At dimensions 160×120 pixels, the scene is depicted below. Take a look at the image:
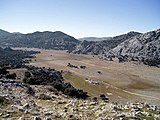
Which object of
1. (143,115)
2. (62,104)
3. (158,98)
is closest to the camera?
(143,115)

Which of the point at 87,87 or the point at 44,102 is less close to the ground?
the point at 44,102

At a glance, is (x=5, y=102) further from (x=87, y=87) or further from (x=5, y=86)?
(x=87, y=87)

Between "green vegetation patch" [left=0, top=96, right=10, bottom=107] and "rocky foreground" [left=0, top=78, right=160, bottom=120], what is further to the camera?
"green vegetation patch" [left=0, top=96, right=10, bottom=107]

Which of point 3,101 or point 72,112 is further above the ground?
point 3,101

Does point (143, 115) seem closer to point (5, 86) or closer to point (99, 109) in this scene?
point (99, 109)

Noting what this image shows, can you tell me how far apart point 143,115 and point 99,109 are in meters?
4.97

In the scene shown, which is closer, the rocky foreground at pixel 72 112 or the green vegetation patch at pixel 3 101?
the rocky foreground at pixel 72 112

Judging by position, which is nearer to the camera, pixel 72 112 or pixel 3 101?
pixel 72 112

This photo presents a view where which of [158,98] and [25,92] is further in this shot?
[158,98]

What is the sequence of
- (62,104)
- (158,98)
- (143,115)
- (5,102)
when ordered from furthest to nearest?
1. (158,98)
2. (62,104)
3. (5,102)
4. (143,115)

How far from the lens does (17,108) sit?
93.1 ft

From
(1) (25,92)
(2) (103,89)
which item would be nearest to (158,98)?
(2) (103,89)

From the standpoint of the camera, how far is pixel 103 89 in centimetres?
8994

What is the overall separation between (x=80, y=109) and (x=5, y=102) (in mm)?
8875
